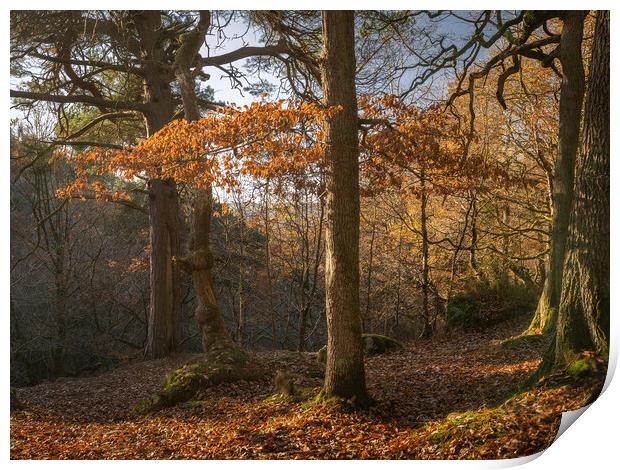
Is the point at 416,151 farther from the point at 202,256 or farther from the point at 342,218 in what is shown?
the point at 202,256

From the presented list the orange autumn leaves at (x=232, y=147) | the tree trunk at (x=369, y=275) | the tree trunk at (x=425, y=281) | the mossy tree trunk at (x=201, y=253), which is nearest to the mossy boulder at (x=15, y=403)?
the mossy tree trunk at (x=201, y=253)

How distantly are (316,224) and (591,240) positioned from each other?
4.27m

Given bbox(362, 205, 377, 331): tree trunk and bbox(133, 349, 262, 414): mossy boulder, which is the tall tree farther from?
bbox(362, 205, 377, 331): tree trunk

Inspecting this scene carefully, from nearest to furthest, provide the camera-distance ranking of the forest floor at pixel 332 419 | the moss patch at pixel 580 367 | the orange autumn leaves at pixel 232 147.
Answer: the forest floor at pixel 332 419 → the moss patch at pixel 580 367 → the orange autumn leaves at pixel 232 147

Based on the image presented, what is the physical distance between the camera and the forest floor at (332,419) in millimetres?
4012

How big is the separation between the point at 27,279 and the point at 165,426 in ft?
8.97

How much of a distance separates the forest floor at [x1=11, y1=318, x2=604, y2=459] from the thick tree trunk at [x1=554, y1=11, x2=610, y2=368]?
32 cm

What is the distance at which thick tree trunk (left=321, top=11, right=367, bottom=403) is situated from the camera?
457cm

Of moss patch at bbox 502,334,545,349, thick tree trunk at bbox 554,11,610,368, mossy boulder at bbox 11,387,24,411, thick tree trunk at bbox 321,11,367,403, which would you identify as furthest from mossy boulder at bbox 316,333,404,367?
mossy boulder at bbox 11,387,24,411

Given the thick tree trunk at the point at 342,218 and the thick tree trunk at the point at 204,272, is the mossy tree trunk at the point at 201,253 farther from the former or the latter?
the thick tree trunk at the point at 342,218

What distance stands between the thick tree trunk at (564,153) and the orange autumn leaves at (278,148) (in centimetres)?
82

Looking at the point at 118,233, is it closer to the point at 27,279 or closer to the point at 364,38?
the point at 27,279

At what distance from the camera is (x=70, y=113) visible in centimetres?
700

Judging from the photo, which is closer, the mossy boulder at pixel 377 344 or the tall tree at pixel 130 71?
the tall tree at pixel 130 71
